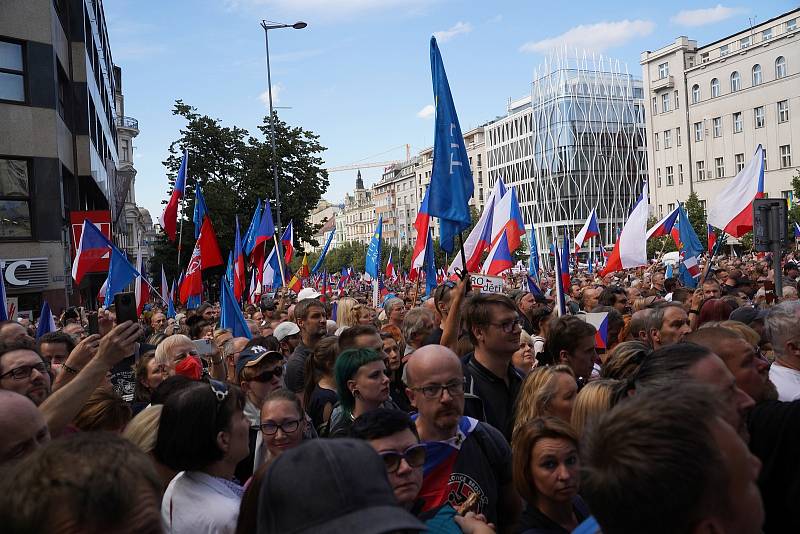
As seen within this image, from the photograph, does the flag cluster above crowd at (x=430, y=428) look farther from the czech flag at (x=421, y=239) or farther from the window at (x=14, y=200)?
the window at (x=14, y=200)

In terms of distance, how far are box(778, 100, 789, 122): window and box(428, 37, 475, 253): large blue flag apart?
6236 cm

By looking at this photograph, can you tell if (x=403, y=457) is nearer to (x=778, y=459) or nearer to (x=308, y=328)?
(x=778, y=459)

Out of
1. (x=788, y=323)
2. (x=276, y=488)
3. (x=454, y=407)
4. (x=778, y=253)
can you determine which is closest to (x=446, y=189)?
(x=778, y=253)

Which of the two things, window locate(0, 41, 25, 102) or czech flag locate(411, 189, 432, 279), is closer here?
czech flag locate(411, 189, 432, 279)

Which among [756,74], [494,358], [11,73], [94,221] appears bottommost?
[494,358]

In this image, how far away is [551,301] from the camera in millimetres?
12312

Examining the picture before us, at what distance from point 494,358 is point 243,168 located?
1265 inches

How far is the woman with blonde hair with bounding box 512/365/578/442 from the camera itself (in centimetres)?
406

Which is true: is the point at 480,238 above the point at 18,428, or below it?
above

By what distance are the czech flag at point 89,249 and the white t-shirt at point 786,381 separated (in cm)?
1008

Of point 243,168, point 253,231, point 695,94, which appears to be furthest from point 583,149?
point 253,231

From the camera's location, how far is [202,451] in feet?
10.5

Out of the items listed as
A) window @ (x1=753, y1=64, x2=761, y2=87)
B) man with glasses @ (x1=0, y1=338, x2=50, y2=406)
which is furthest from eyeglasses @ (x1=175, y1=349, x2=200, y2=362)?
window @ (x1=753, y1=64, x2=761, y2=87)

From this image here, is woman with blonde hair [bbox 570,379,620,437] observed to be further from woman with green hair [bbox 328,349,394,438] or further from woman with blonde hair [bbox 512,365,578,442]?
woman with green hair [bbox 328,349,394,438]
